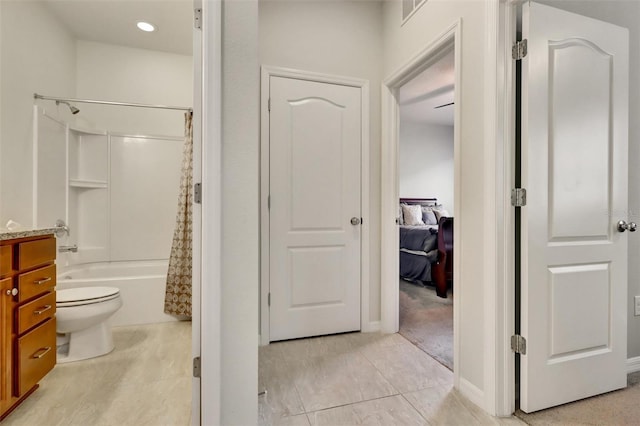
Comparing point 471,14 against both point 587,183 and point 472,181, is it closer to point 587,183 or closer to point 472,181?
point 472,181

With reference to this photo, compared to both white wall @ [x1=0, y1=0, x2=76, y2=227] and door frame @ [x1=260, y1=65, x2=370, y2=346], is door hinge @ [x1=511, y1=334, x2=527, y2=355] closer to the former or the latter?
door frame @ [x1=260, y1=65, x2=370, y2=346]

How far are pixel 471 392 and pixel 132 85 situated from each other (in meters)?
3.79

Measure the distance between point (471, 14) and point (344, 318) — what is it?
218 centimetres

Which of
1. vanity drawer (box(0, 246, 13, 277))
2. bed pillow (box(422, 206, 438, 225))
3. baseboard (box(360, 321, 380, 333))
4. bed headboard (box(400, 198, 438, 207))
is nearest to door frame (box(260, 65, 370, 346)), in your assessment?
Result: baseboard (box(360, 321, 380, 333))

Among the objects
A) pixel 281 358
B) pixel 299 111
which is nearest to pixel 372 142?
pixel 299 111

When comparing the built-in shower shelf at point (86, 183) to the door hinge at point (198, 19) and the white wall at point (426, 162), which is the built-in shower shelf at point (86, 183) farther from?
the white wall at point (426, 162)

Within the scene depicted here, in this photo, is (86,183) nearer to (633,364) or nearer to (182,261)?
(182,261)

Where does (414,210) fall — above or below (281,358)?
above

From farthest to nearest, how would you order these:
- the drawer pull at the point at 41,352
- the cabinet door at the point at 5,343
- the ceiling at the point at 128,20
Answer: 1. the ceiling at the point at 128,20
2. the drawer pull at the point at 41,352
3. the cabinet door at the point at 5,343

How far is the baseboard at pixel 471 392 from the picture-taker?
1534 mm

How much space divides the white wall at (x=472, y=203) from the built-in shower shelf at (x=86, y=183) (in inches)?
126

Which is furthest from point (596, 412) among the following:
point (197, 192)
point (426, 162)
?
point (426, 162)

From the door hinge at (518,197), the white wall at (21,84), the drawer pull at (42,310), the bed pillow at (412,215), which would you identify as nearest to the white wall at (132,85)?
the white wall at (21,84)

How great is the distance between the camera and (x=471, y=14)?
163 centimetres
